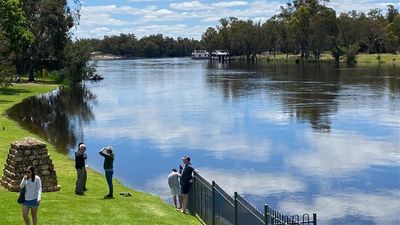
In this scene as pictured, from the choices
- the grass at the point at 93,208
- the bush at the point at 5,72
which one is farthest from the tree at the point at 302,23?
the grass at the point at 93,208

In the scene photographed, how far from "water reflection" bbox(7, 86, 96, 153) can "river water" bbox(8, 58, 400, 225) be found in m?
0.09

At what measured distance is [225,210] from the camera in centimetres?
1802

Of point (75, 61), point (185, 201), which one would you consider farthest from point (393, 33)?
point (185, 201)

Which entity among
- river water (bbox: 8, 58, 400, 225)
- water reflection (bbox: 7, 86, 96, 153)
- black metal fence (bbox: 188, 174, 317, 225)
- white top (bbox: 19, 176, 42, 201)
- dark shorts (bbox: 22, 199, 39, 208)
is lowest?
river water (bbox: 8, 58, 400, 225)

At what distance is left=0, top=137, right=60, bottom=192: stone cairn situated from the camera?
20.7m

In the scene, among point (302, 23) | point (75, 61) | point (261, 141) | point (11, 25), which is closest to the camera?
point (261, 141)

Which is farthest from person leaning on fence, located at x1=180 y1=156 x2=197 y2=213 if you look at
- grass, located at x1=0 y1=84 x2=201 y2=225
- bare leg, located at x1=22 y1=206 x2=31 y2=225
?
bare leg, located at x1=22 y1=206 x2=31 y2=225

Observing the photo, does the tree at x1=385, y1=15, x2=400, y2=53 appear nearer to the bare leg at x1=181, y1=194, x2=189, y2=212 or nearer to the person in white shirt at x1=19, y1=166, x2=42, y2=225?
the bare leg at x1=181, y1=194, x2=189, y2=212

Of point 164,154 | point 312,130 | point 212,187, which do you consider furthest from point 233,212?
point 312,130

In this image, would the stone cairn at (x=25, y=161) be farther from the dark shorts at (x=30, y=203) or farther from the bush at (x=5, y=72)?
the bush at (x=5, y=72)

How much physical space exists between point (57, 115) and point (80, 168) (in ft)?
118

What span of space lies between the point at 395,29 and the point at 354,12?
2498cm

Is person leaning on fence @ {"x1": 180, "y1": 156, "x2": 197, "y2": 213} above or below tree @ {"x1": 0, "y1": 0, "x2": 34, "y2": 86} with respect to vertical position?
below

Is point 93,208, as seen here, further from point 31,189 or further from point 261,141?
point 261,141
